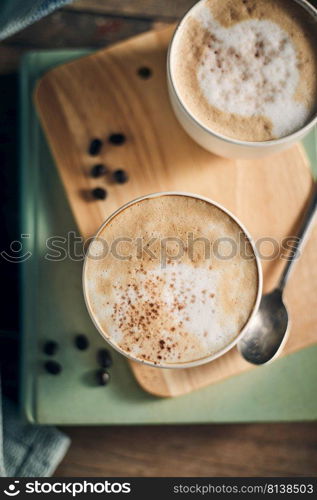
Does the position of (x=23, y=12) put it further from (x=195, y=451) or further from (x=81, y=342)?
(x=195, y=451)

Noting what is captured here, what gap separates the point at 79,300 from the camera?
901 mm

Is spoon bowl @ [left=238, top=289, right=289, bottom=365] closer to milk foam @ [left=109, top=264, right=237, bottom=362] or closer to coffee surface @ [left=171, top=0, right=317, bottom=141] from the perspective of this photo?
milk foam @ [left=109, top=264, right=237, bottom=362]

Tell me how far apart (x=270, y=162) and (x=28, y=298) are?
1.58 ft

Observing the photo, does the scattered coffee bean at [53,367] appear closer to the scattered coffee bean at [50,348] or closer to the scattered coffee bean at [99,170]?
the scattered coffee bean at [50,348]

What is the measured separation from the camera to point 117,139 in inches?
33.6

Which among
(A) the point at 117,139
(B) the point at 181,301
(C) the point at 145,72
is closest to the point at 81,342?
(B) the point at 181,301

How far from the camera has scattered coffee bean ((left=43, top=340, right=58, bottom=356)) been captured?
895 mm

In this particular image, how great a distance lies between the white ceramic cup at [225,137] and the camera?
0.72 metres

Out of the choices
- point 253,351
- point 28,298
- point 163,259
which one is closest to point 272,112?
point 163,259

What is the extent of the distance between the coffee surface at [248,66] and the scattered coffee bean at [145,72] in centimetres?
12

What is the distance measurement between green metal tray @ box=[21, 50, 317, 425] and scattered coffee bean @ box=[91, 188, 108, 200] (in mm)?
78

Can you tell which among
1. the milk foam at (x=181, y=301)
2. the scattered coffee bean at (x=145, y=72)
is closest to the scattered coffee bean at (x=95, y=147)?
the scattered coffee bean at (x=145, y=72)

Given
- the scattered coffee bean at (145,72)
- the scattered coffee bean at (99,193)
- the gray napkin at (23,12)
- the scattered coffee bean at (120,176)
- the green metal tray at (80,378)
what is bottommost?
the green metal tray at (80,378)
